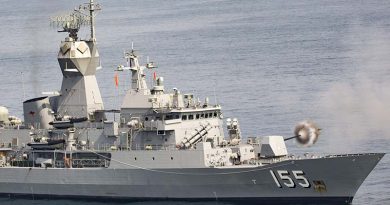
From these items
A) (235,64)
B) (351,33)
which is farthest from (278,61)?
(351,33)

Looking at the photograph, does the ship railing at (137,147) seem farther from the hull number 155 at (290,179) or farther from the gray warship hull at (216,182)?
the hull number 155 at (290,179)

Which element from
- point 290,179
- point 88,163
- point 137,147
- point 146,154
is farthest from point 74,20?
point 290,179

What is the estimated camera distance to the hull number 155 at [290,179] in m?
44.3

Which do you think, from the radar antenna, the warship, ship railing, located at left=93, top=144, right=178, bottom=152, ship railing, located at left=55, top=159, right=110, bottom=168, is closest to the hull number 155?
the warship

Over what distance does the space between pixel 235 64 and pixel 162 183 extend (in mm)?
46136

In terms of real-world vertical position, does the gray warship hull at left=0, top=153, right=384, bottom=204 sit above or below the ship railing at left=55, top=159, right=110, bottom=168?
below

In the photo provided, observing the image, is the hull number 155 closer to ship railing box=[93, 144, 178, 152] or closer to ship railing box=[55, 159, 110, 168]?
ship railing box=[93, 144, 178, 152]

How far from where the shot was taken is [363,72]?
260ft

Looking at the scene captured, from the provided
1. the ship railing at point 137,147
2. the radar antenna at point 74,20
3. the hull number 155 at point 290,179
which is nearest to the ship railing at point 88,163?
the ship railing at point 137,147

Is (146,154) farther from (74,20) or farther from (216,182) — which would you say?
(74,20)

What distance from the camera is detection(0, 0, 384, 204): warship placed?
44.5 metres

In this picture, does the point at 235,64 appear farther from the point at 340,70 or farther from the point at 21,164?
the point at 21,164

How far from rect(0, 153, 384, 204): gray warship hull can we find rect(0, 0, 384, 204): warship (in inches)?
1.8

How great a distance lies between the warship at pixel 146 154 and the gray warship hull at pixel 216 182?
0.15ft
